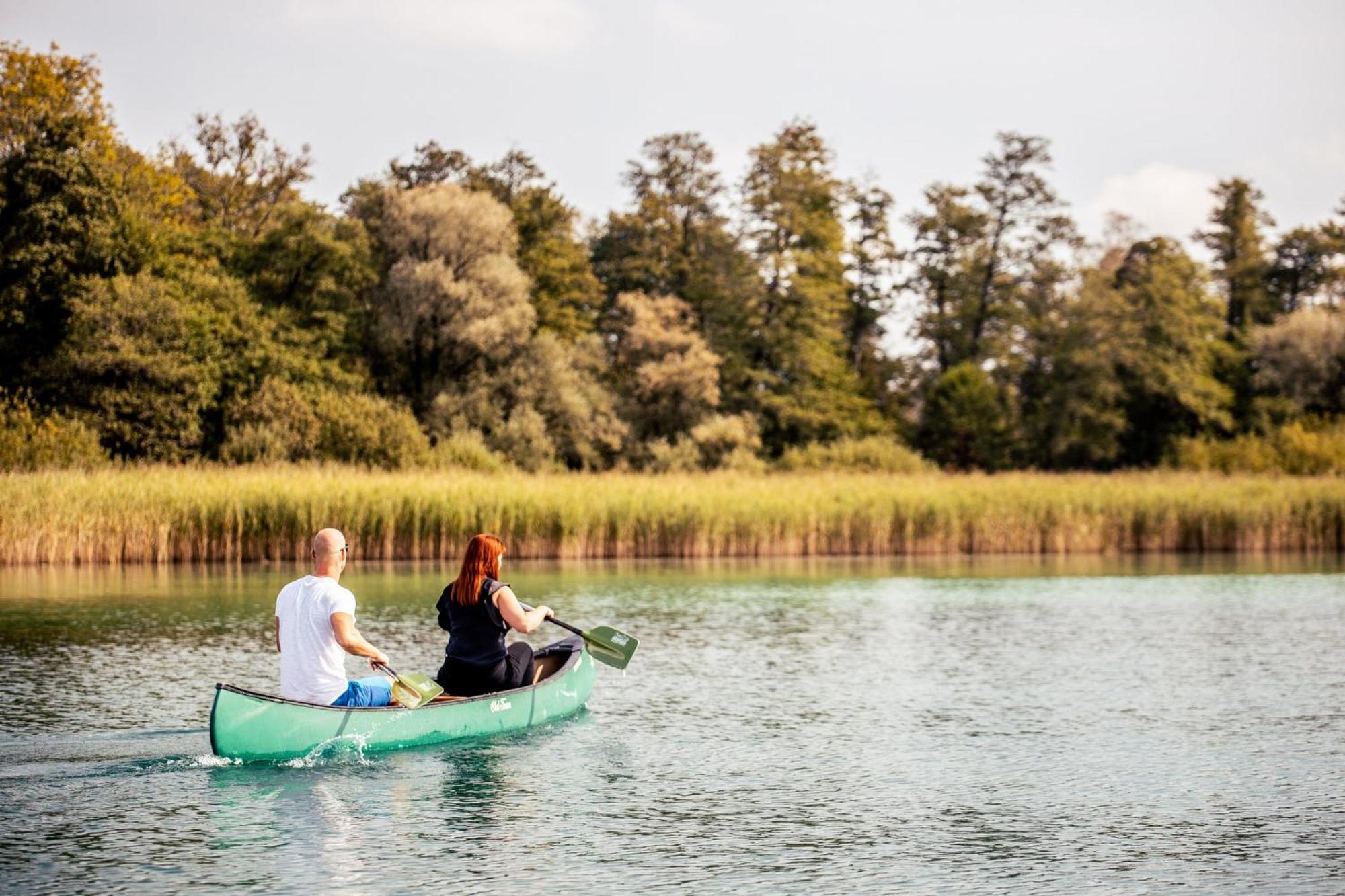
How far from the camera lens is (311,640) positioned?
8.68m

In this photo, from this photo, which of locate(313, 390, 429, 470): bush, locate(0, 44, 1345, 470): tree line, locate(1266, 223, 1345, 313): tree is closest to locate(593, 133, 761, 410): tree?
locate(0, 44, 1345, 470): tree line

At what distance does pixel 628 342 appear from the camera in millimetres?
43500

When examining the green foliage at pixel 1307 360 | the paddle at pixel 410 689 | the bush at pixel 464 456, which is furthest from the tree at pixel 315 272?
the paddle at pixel 410 689

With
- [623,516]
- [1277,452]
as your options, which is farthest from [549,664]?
[1277,452]

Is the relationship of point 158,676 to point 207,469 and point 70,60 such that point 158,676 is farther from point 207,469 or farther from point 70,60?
point 70,60

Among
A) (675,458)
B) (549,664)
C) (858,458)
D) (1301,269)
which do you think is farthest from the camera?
(1301,269)

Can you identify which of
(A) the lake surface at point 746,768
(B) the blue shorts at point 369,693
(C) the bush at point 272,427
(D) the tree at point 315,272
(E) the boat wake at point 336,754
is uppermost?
(D) the tree at point 315,272

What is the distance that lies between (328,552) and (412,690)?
1052mm

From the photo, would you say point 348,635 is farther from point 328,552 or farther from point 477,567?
point 477,567

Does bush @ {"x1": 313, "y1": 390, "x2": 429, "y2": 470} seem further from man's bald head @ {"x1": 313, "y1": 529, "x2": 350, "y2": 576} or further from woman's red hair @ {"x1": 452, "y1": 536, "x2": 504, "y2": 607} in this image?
man's bald head @ {"x1": 313, "y1": 529, "x2": 350, "y2": 576}

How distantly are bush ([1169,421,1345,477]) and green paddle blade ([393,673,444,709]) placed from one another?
28.9 m

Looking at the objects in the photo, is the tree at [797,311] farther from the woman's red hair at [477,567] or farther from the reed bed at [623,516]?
the woman's red hair at [477,567]

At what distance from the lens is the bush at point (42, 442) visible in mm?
29359

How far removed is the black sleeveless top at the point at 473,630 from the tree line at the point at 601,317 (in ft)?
72.9
